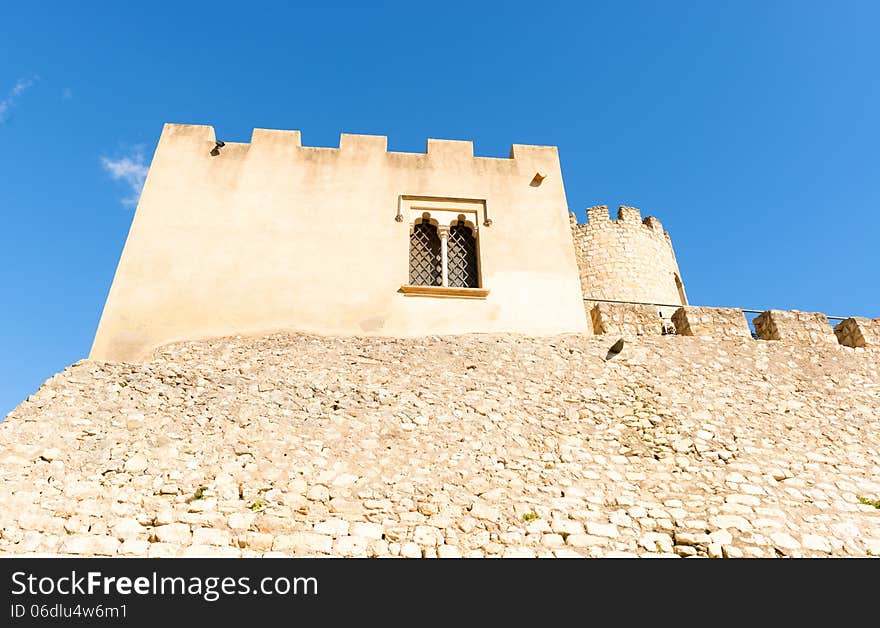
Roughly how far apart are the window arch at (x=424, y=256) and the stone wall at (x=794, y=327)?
16.0 ft

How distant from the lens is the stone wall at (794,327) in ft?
26.4

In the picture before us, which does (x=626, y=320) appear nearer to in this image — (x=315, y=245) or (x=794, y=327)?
(x=794, y=327)

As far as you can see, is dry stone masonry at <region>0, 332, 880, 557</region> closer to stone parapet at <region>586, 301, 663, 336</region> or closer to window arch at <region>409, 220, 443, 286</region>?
stone parapet at <region>586, 301, 663, 336</region>

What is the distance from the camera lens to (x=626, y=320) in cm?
789

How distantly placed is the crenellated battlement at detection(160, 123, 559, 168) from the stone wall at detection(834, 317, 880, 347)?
5347mm

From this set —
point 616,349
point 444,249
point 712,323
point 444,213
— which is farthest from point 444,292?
point 712,323

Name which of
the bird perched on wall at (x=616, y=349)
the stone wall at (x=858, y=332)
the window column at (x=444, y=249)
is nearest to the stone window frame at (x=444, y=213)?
the window column at (x=444, y=249)

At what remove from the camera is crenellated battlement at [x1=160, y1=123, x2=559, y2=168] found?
8680 millimetres

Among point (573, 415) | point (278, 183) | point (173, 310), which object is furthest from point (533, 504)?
point (278, 183)

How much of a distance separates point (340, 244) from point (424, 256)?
1.26 metres

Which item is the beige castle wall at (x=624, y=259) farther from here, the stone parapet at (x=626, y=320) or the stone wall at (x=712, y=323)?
the stone parapet at (x=626, y=320)

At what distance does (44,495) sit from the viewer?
4836 mm
